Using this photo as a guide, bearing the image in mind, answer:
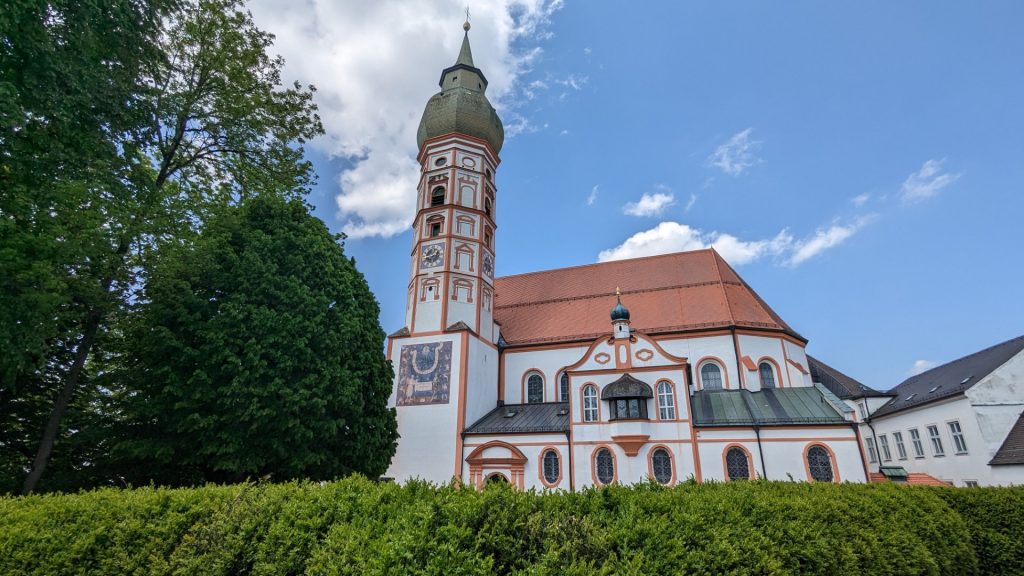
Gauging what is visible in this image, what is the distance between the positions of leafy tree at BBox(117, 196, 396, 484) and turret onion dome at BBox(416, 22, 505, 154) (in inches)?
657

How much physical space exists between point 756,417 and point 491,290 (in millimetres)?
14914

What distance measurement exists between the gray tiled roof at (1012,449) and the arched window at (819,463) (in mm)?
8000

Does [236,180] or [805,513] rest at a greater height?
[236,180]

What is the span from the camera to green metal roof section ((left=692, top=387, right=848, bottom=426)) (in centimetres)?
2019

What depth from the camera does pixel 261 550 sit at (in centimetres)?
512

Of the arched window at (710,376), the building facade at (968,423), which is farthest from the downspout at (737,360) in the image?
the building facade at (968,423)

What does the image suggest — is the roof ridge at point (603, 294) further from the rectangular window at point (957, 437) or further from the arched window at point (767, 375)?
the rectangular window at point (957, 437)

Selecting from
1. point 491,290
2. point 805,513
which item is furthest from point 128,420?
point 491,290

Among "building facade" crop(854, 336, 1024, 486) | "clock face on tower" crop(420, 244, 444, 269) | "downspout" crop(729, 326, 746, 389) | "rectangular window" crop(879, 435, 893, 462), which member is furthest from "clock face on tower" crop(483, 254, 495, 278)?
"rectangular window" crop(879, 435, 893, 462)

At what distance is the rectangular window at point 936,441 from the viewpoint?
946 inches

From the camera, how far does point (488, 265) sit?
28844 millimetres

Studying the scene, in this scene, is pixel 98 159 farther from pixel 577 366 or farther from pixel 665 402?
pixel 665 402

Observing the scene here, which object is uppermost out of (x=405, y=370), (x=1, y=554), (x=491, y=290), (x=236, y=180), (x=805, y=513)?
(x=491, y=290)

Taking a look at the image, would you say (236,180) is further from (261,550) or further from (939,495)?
(939,495)
